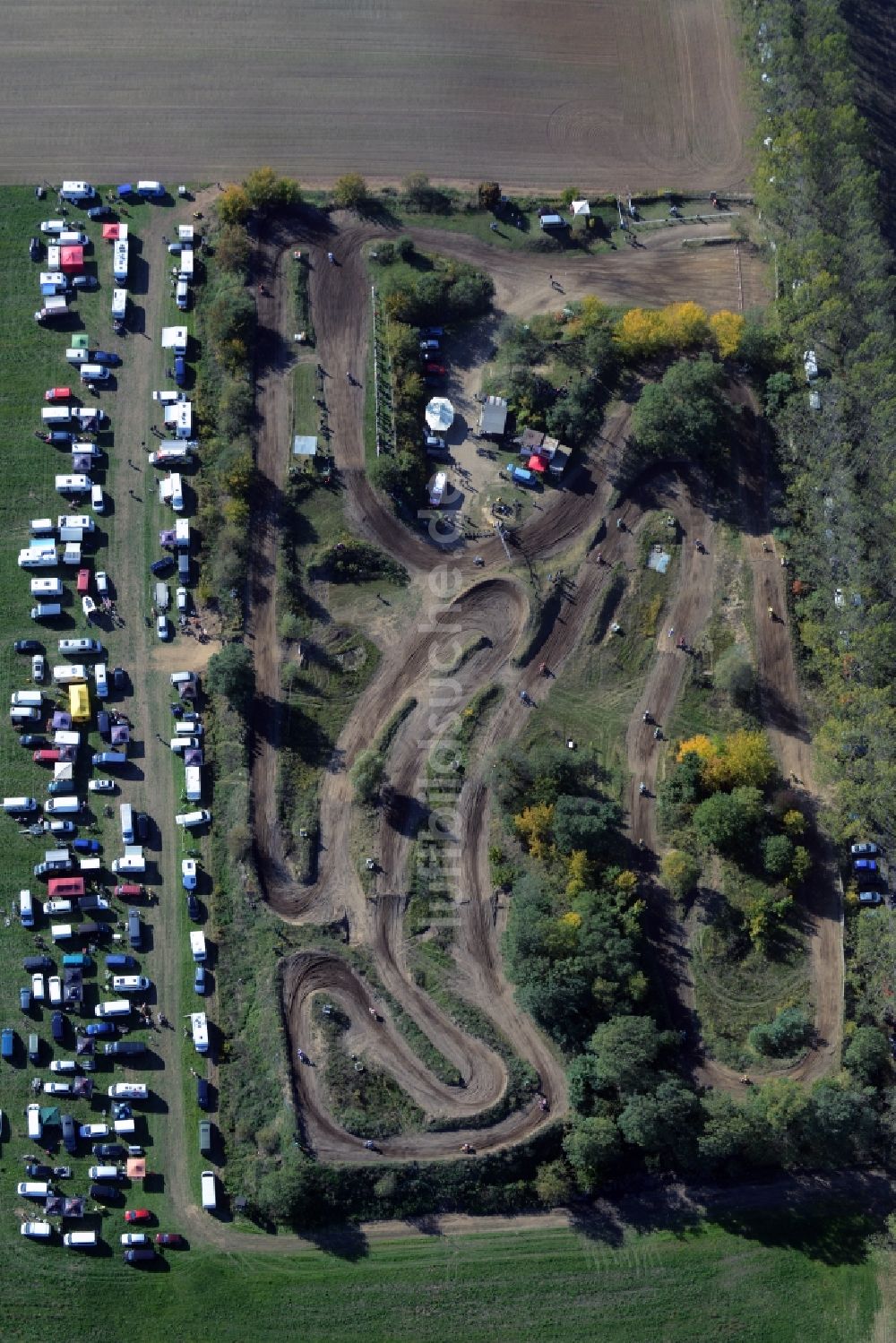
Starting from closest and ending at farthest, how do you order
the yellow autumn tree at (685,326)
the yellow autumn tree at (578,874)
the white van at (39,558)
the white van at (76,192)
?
the yellow autumn tree at (578,874) → the white van at (39,558) → the yellow autumn tree at (685,326) → the white van at (76,192)

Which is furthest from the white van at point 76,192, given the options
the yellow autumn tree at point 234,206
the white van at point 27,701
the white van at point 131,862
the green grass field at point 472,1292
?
the green grass field at point 472,1292

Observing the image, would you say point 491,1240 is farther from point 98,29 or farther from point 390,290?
point 98,29

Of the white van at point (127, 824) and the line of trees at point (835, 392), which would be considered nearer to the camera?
the white van at point (127, 824)

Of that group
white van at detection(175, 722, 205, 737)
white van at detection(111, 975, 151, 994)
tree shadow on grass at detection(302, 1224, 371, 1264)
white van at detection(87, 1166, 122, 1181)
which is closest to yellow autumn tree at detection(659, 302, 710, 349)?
white van at detection(175, 722, 205, 737)

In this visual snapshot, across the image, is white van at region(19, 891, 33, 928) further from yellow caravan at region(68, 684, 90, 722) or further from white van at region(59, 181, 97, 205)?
white van at region(59, 181, 97, 205)

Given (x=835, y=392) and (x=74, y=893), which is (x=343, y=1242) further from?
(x=835, y=392)

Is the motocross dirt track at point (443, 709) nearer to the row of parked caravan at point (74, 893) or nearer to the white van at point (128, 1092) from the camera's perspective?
the white van at point (128, 1092)

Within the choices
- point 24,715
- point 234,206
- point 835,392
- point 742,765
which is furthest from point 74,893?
point 835,392
